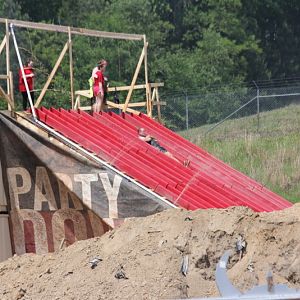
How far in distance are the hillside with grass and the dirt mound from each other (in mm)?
14562

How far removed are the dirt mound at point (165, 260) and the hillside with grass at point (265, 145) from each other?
1456 cm

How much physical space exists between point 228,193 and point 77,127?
282 centimetres

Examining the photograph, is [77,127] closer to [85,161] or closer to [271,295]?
[85,161]

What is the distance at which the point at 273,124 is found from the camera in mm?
35469

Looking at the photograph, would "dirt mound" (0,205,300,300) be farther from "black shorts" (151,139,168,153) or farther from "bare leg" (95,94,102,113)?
"bare leg" (95,94,102,113)

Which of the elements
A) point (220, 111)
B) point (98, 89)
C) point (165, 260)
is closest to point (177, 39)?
point (220, 111)

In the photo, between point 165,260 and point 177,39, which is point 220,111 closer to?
point 165,260

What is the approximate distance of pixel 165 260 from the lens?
12328mm

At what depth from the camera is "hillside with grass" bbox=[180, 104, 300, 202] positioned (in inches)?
1143

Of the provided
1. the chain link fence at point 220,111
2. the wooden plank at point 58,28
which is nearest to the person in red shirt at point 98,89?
the wooden plank at point 58,28

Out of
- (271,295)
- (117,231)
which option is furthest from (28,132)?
(271,295)

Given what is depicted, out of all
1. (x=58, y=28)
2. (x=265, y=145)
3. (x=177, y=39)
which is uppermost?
(x=58, y=28)

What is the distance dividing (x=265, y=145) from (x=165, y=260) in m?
20.5

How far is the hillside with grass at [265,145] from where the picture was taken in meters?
29.0
